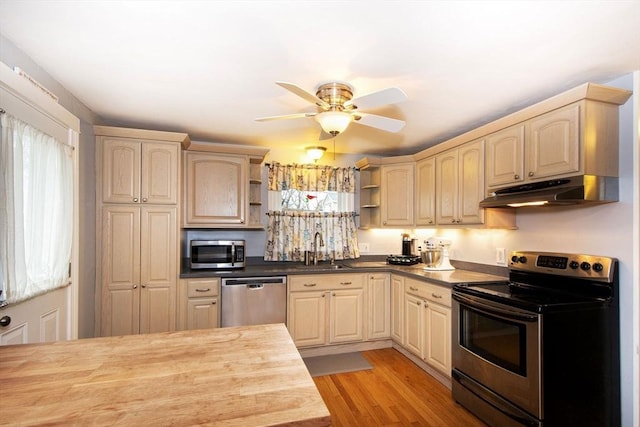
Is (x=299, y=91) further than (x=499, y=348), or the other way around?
(x=499, y=348)

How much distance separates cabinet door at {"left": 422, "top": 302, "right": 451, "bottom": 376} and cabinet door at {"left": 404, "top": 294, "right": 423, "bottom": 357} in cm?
8

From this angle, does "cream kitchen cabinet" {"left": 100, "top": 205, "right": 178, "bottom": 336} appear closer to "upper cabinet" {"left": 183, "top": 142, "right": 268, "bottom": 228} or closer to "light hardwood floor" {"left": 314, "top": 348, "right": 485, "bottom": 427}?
"upper cabinet" {"left": 183, "top": 142, "right": 268, "bottom": 228}

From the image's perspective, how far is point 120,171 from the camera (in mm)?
2828

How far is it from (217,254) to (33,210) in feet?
5.23

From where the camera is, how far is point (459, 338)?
245 cm

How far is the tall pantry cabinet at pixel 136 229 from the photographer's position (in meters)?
2.76

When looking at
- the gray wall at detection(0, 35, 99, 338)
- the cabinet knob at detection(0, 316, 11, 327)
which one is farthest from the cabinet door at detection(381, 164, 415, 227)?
the cabinet knob at detection(0, 316, 11, 327)

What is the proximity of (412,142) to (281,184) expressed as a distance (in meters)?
1.64

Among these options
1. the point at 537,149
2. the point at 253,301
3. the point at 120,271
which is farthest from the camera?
the point at 253,301

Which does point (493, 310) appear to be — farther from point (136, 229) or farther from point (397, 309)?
point (136, 229)

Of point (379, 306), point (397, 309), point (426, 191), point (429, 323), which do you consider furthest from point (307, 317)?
point (426, 191)

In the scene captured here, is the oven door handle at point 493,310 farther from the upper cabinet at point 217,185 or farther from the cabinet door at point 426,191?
the upper cabinet at point 217,185

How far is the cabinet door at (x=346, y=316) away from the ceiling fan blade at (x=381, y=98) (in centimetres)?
209

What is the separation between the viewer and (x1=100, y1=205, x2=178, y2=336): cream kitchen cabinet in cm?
276
